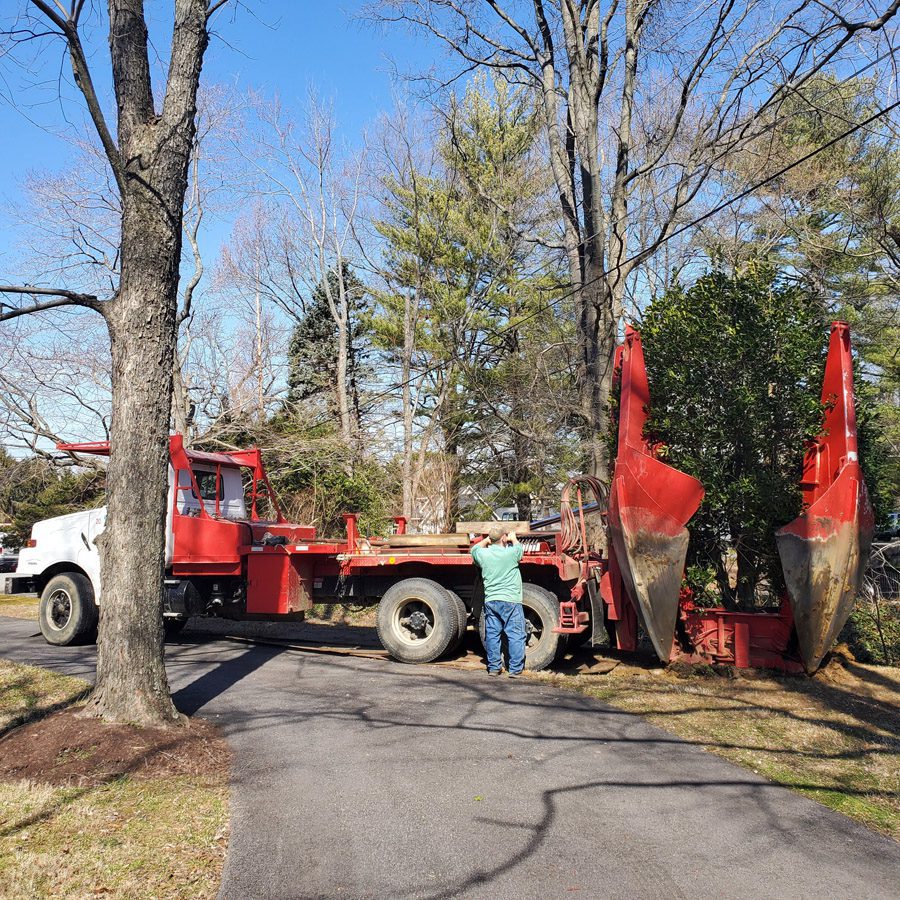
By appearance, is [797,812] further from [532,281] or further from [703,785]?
[532,281]

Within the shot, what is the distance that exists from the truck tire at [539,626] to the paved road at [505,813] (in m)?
1.86

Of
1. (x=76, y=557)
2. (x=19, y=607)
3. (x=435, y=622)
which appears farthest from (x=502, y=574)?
(x=19, y=607)

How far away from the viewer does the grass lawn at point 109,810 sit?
4035 millimetres

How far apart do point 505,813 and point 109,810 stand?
7.64 ft

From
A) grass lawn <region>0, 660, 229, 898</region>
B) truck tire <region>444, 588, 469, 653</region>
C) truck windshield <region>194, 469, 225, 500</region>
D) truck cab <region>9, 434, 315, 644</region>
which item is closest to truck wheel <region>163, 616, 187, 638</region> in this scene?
truck cab <region>9, 434, 315, 644</region>

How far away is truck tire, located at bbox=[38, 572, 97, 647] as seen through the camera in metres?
11.9

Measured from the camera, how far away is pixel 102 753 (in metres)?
5.84

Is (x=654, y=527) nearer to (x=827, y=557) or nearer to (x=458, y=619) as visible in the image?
(x=827, y=557)

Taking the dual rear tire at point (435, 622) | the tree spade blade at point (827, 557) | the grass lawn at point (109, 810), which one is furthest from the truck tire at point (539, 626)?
the grass lawn at point (109, 810)

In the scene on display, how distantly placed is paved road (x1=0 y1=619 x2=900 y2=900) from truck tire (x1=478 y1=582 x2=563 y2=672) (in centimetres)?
186

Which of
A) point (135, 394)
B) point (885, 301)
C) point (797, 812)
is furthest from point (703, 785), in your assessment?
point (885, 301)

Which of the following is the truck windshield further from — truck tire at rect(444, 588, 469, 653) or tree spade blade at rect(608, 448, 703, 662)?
tree spade blade at rect(608, 448, 703, 662)

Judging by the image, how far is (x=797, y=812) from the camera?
16.3 ft

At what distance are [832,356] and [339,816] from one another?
23.1 ft
